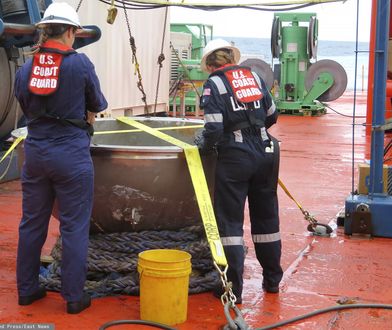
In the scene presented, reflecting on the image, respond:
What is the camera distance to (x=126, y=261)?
14.2 ft

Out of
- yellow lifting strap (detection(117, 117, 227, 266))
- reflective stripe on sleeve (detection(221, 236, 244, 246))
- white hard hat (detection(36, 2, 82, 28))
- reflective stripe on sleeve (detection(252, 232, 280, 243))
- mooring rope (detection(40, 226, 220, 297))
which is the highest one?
white hard hat (detection(36, 2, 82, 28))

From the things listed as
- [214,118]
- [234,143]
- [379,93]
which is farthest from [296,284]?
[379,93]

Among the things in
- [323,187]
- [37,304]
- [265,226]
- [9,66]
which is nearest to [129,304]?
[37,304]

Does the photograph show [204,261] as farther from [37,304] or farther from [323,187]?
[323,187]

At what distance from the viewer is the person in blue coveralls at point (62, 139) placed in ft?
12.3

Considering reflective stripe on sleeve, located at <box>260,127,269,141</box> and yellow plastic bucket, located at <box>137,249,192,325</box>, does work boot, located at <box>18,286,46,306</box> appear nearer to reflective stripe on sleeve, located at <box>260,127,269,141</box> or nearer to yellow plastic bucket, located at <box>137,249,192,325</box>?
yellow plastic bucket, located at <box>137,249,192,325</box>

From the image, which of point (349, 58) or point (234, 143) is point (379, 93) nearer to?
point (234, 143)

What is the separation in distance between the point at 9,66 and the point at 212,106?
13.2 feet

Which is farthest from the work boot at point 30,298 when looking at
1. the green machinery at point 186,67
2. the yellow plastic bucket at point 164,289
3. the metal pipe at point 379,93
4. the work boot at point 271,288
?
the green machinery at point 186,67

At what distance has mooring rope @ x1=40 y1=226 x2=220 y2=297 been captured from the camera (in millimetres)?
4273

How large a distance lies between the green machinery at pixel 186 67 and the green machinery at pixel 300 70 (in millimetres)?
1723

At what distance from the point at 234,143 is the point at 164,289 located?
1027 mm

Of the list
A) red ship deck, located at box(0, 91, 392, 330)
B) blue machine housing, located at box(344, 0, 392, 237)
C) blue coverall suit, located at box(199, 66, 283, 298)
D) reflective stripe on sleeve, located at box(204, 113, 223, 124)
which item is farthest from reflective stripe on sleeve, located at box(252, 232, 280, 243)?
blue machine housing, located at box(344, 0, 392, 237)

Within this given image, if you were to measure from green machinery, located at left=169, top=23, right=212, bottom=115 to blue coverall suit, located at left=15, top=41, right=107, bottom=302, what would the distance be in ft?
28.5
